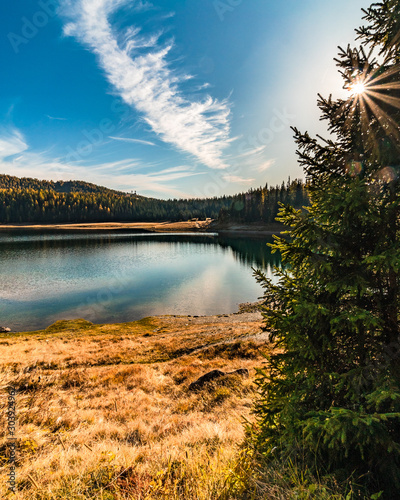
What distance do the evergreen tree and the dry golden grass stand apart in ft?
4.58

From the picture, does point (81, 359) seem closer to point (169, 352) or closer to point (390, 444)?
point (169, 352)

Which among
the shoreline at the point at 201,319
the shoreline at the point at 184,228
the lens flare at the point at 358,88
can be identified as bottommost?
the shoreline at the point at 201,319

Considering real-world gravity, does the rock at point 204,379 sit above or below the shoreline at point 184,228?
below

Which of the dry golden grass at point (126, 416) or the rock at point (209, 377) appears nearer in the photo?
the dry golden grass at point (126, 416)

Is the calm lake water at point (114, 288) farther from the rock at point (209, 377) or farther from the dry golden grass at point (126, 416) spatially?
the rock at point (209, 377)

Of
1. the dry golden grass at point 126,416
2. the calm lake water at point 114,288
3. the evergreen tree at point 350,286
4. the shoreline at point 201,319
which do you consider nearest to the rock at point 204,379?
the dry golden grass at point 126,416

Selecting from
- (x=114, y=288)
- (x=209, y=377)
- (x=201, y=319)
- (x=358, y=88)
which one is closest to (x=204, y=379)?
(x=209, y=377)

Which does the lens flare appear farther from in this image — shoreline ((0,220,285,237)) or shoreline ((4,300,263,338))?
shoreline ((0,220,285,237))

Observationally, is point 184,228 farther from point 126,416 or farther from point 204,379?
point 126,416

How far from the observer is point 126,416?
7.12m

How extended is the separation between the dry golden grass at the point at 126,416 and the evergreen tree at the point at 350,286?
1.40 meters

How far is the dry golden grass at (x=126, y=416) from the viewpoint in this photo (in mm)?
3498

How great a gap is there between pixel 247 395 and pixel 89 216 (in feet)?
660

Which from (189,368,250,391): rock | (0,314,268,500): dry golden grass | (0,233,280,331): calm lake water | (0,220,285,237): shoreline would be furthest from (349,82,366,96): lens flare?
(0,220,285,237): shoreline
